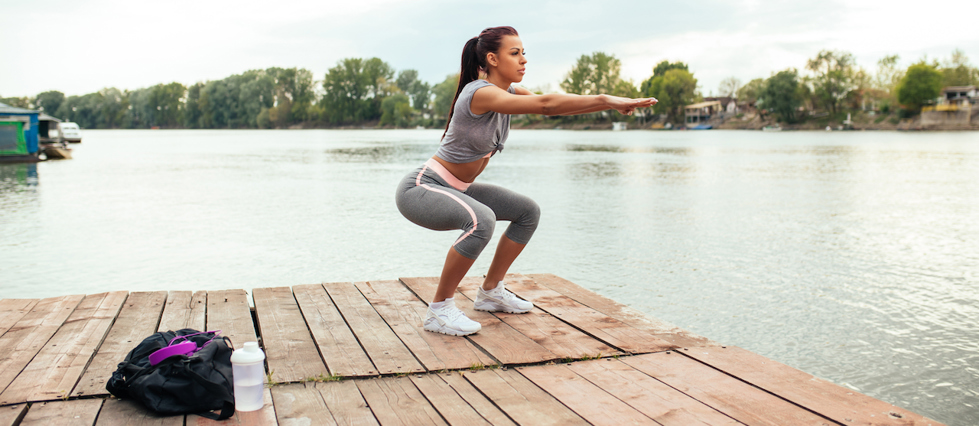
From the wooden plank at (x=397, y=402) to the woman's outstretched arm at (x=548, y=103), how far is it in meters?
1.28

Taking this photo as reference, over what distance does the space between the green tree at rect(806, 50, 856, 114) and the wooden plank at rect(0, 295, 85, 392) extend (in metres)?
106

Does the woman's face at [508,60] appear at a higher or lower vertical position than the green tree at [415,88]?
lower

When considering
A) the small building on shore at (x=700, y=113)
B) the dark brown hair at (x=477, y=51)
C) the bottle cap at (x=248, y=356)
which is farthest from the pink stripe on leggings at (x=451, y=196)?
the small building on shore at (x=700, y=113)

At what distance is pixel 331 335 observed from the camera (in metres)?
3.51

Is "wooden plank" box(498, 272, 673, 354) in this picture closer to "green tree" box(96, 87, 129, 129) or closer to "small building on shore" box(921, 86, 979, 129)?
"small building on shore" box(921, 86, 979, 129)

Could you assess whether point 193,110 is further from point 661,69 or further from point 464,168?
point 464,168

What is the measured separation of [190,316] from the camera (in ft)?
12.7

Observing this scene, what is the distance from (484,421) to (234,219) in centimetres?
989

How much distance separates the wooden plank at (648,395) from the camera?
2.50 meters

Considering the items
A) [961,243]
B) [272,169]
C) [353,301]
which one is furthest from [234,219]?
[272,169]

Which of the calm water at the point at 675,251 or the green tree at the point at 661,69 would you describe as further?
the green tree at the point at 661,69

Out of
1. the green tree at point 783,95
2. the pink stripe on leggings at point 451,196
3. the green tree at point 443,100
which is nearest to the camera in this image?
the pink stripe on leggings at point 451,196

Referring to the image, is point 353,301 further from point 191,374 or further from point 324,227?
point 324,227

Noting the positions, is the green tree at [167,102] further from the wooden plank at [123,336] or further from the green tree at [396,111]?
the wooden plank at [123,336]
